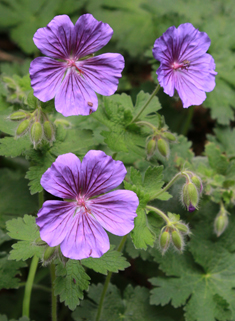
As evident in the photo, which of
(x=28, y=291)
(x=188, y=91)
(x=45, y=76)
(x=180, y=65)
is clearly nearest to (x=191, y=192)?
(x=188, y=91)

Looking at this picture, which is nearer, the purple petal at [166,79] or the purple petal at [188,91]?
the purple petal at [166,79]

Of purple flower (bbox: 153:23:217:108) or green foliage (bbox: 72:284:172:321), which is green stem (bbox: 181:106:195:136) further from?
green foliage (bbox: 72:284:172:321)

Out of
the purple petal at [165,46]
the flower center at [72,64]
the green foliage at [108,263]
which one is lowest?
the green foliage at [108,263]

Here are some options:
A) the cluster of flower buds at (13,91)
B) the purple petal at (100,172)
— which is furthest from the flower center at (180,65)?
the cluster of flower buds at (13,91)

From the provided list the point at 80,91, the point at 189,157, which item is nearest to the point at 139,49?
the point at 189,157

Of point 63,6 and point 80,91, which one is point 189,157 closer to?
point 80,91

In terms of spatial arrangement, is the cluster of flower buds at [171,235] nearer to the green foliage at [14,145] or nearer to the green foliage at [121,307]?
the green foliage at [121,307]

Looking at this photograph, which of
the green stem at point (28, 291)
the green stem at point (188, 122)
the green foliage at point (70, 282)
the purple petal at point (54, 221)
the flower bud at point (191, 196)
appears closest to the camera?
the purple petal at point (54, 221)
